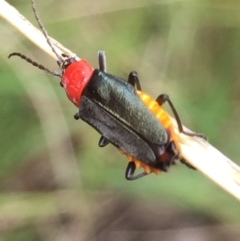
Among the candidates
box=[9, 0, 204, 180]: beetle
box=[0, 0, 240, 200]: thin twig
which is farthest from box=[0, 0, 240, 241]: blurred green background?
box=[0, 0, 240, 200]: thin twig

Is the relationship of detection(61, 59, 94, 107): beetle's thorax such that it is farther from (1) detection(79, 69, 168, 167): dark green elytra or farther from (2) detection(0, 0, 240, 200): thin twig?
(2) detection(0, 0, 240, 200): thin twig

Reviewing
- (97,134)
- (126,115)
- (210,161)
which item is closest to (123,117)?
(126,115)

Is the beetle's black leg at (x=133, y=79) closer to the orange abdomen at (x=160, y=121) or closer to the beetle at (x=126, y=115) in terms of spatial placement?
the beetle at (x=126, y=115)

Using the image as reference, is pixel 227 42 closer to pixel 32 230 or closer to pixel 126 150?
pixel 126 150

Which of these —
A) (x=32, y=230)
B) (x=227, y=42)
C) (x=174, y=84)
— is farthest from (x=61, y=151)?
(x=227, y=42)

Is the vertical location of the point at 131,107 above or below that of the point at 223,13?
below

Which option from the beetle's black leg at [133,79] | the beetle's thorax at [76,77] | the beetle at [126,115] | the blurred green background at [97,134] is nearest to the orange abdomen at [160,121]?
the beetle at [126,115]
